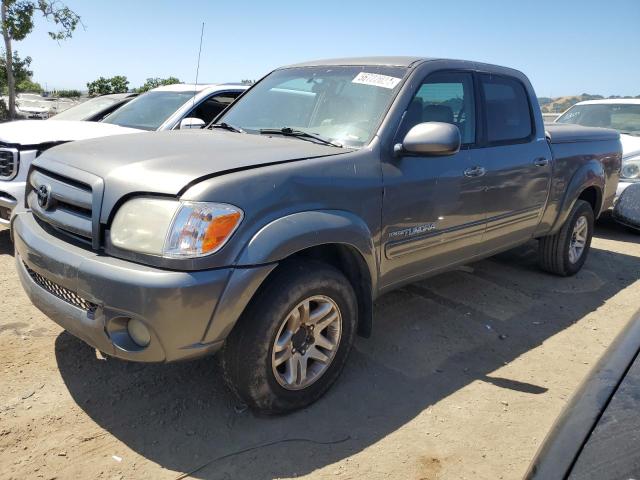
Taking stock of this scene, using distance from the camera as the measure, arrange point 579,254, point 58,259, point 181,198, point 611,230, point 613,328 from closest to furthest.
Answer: point 181,198 → point 58,259 → point 613,328 → point 579,254 → point 611,230

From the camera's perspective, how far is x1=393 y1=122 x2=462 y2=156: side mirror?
297cm

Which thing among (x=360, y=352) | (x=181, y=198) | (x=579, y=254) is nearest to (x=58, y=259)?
(x=181, y=198)

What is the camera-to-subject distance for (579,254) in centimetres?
542

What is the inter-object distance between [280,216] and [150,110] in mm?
4523

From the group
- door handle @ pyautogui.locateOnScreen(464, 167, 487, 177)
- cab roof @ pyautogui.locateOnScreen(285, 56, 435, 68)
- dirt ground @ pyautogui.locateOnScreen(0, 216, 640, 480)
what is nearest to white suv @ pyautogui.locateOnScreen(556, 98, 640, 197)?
dirt ground @ pyautogui.locateOnScreen(0, 216, 640, 480)

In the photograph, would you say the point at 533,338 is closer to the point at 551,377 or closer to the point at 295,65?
the point at 551,377

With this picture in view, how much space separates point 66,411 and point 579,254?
15.8 feet

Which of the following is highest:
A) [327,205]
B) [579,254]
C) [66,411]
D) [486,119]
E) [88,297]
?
[486,119]

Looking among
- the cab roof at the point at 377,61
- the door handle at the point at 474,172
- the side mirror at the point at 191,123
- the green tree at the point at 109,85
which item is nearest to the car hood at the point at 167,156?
the cab roof at the point at 377,61

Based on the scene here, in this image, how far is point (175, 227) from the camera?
2279 mm

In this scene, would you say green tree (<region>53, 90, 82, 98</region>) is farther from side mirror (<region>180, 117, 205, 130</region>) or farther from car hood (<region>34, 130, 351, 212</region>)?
car hood (<region>34, 130, 351, 212</region>)

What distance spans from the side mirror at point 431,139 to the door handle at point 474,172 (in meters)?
0.60

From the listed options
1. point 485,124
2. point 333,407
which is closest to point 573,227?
point 485,124

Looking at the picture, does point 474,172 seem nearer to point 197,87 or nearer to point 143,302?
point 143,302
